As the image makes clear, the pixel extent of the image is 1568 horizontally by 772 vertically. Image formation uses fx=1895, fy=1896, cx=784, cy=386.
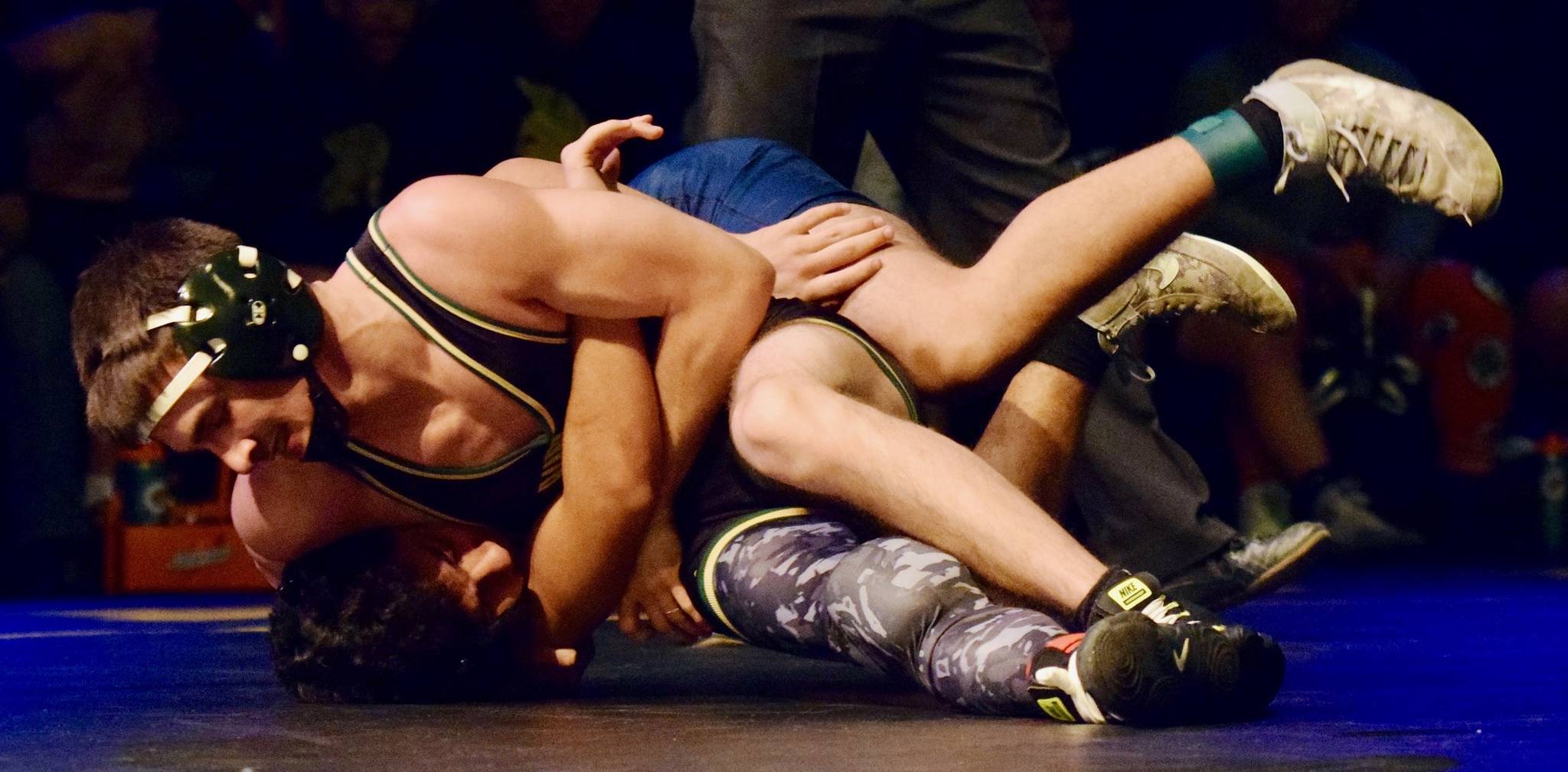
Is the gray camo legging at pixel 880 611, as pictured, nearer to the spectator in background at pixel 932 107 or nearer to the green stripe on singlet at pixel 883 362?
the green stripe on singlet at pixel 883 362

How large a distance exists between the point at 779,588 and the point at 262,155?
105 inches

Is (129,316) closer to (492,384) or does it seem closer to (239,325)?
(239,325)

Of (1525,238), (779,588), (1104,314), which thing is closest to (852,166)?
(1104,314)

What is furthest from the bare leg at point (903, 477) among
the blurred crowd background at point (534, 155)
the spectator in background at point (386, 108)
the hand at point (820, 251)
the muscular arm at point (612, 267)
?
the spectator in background at point (386, 108)

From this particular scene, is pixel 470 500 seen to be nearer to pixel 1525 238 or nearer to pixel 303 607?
pixel 303 607

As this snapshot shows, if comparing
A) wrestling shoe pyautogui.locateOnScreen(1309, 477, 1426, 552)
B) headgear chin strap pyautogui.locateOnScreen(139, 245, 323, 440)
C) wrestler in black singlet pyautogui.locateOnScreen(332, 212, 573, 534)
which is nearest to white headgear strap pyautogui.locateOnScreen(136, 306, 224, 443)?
headgear chin strap pyautogui.locateOnScreen(139, 245, 323, 440)

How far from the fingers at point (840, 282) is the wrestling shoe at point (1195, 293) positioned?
32 centimetres

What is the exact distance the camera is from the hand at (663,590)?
234 cm

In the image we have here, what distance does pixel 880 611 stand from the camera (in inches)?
79.0

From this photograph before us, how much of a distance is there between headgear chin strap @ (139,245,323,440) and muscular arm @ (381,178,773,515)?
151 mm

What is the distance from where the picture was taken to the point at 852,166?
330cm

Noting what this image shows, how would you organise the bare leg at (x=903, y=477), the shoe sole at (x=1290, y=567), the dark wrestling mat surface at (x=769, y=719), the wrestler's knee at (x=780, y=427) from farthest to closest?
the shoe sole at (x=1290, y=567) < the wrestler's knee at (x=780, y=427) < the bare leg at (x=903, y=477) < the dark wrestling mat surface at (x=769, y=719)

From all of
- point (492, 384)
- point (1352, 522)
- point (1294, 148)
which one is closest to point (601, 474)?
point (492, 384)

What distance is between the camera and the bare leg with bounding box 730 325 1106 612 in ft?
6.43
